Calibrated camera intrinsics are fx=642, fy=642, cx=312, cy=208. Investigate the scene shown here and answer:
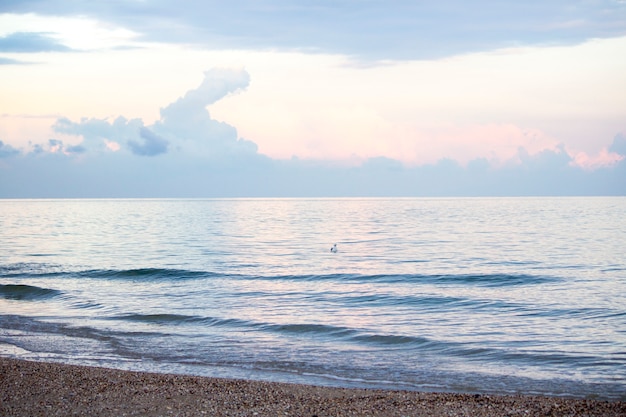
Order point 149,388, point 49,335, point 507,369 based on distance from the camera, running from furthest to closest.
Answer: point 49,335, point 507,369, point 149,388

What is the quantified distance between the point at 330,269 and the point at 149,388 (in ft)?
77.7

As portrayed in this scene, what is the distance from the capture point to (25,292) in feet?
94.1

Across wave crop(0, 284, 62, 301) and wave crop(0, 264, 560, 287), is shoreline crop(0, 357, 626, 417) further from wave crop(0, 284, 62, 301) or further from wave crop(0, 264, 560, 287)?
wave crop(0, 264, 560, 287)

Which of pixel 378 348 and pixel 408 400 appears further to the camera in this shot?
pixel 378 348

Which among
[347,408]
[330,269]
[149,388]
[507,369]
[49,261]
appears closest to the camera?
[347,408]

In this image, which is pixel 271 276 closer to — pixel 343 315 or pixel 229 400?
pixel 343 315

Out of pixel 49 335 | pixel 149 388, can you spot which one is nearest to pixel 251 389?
pixel 149 388

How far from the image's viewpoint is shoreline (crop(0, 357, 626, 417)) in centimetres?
1025

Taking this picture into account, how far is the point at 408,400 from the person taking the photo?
433 inches

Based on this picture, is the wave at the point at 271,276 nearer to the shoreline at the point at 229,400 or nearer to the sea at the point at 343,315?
the sea at the point at 343,315

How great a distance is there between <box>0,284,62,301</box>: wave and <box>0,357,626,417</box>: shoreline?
1587cm

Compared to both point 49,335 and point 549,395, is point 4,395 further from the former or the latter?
point 549,395

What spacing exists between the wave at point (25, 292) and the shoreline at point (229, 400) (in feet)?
52.1

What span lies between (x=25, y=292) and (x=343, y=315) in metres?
15.5
